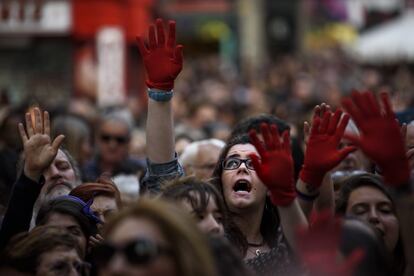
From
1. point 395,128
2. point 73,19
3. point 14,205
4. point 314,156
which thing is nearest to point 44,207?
point 14,205

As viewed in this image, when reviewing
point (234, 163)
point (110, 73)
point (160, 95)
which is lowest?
point (110, 73)

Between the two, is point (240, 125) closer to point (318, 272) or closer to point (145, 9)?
point (318, 272)

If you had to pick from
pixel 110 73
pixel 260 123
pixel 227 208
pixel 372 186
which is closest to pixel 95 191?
pixel 227 208

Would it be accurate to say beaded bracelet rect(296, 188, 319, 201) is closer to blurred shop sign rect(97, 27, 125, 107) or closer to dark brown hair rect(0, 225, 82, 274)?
dark brown hair rect(0, 225, 82, 274)

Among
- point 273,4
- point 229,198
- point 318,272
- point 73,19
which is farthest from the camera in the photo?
point 273,4

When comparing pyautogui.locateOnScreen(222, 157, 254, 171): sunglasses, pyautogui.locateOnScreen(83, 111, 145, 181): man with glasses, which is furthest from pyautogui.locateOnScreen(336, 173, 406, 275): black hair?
pyautogui.locateOnScreen(83, 111, 145, 181): man with glasses

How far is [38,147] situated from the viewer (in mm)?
6133

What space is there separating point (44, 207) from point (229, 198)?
36.3 inches

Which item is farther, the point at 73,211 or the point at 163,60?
the point at 163,60

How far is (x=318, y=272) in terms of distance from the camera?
4625 millimetres

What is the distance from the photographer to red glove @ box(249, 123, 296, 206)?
5.31m

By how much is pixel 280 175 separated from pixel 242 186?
1.20 meters

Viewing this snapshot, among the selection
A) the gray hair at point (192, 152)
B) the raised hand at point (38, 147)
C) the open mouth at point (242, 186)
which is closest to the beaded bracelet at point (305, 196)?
the open mouth at point (242, 186)

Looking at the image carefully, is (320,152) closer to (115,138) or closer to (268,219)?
(268,219)
